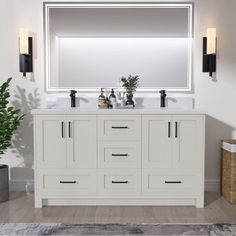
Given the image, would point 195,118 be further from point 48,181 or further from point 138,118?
point 48,181

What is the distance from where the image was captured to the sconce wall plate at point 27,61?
4070 millimetres

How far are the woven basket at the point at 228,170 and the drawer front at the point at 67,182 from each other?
4.32ft

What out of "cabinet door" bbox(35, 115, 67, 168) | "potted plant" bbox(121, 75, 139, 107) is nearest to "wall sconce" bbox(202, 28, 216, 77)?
"potted plant" bbox(121, 75, 139, 107)

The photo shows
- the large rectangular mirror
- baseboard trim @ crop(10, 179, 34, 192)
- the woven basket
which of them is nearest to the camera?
the woven basket

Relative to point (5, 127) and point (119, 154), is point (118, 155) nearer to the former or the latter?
point (119, 154)

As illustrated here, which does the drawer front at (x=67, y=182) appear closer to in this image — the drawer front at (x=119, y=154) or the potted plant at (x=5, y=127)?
the drawer front at (x=119, y=154)

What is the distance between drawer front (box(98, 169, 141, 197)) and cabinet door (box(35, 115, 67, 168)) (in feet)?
1.30

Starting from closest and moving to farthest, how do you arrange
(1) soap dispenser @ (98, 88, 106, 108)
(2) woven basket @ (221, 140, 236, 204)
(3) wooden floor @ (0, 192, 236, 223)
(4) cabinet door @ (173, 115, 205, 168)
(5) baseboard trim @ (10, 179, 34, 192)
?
(3) wooden floor @ (0, 192, 236, 223), (4) cabinet door @ (173, 115, 205, 168), (2) woven basket @ (221, 140, 236, 204), (1) soap dispenser @ (98, 88, 106, 108), (5) baseboard trim @ (10, 179, 34, 192)

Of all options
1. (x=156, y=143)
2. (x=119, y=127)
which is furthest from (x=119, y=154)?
(x=156, y=143)

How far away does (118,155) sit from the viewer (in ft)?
11.7

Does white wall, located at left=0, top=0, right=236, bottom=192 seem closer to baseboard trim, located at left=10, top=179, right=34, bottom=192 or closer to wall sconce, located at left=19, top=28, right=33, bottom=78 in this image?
wall sconce, located at left=19, top=28, right=33, bottom=78

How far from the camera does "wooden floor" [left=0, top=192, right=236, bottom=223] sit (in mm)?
3230

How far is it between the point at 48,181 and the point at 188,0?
2.35 m

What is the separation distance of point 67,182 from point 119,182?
49 cm
